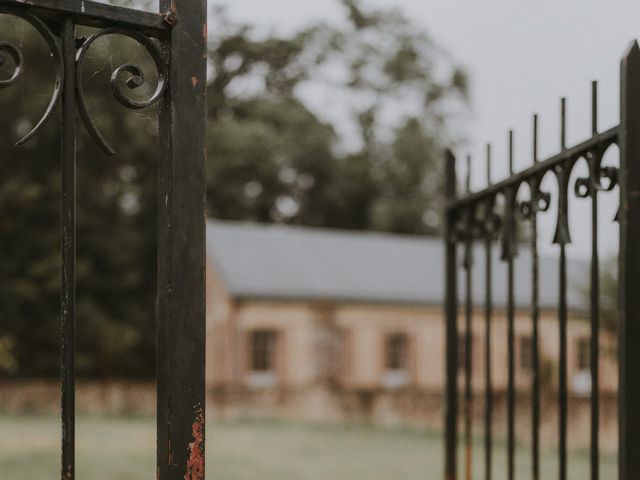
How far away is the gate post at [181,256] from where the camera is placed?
181 cm

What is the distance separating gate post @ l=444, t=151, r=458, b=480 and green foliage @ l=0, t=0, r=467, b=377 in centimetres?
1296

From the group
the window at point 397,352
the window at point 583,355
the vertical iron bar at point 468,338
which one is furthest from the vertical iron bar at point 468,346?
the window at point 397,352

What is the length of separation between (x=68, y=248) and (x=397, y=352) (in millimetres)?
22470

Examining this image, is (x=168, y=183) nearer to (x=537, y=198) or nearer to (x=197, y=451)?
(x=197, y=451)

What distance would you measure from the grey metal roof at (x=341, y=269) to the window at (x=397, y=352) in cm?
105

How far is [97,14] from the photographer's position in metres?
1.79

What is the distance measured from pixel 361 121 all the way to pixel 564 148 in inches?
1282

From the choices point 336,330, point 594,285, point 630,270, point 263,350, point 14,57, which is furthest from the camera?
point 336,330

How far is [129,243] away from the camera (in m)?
24.3

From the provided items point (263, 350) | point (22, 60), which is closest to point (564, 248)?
point (22, 60)

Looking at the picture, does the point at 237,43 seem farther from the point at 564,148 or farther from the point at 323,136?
the point at 564,148

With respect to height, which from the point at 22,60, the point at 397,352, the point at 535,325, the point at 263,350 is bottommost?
the point at 397,352

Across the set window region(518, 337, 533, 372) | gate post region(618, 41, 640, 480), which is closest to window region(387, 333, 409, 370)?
window region(518, 337, 533, 372)

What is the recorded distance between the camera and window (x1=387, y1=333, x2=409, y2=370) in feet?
77.8
